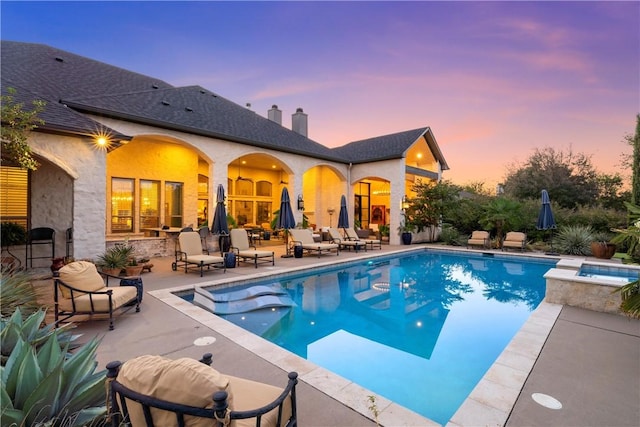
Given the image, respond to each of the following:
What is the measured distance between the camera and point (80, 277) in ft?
15.1

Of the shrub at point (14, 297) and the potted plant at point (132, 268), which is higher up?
the shrub at point (14, 297)

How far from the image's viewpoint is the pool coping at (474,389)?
2.56 m

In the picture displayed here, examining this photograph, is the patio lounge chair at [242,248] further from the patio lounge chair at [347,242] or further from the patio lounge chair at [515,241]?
the patio lounge chair at [515,241]

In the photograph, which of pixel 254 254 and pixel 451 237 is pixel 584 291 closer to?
pixel 254 254

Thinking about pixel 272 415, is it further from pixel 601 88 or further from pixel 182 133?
pixel 601 88

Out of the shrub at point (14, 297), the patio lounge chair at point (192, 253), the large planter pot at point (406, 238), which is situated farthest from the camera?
the large planter pot at point (406, 238)

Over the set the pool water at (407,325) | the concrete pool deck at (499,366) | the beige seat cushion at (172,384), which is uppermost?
the beige seat cushion at (172,384)

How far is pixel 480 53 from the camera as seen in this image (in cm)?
1168

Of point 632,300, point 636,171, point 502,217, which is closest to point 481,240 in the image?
point 502,217

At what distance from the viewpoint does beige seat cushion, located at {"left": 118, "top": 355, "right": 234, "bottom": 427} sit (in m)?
1.47

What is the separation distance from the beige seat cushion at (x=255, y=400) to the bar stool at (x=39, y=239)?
9.03 meters

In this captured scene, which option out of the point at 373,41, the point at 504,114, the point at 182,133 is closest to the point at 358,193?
the point at 504,114

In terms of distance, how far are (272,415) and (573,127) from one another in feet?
79.8

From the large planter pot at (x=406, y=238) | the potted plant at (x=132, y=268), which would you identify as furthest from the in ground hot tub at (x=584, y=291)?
the large planter pot at (x=406, y=238)
